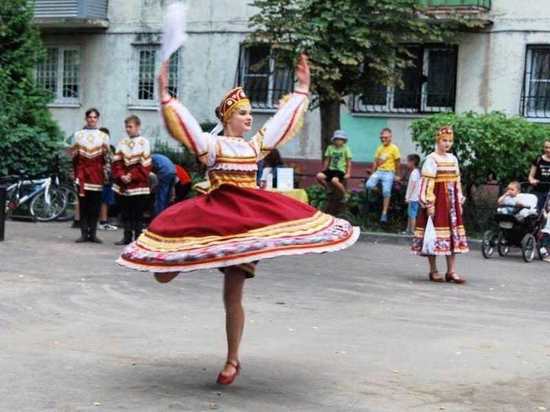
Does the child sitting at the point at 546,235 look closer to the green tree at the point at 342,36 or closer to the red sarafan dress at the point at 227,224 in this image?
the green tree at the point at 342,36

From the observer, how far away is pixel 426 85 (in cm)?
2708

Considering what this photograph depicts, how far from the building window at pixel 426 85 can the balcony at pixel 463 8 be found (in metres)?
1.26

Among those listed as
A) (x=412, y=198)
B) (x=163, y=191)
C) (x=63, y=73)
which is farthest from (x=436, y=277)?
(x=63, y=73)

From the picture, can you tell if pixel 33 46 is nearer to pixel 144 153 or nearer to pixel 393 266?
pixel 144 153

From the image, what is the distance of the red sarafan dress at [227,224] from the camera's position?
7.21 meters

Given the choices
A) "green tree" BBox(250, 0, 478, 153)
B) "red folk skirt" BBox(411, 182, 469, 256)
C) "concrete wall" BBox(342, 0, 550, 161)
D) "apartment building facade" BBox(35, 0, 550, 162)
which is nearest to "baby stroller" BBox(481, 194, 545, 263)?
"red folk skirt" BBox(411, 182, 469, 256)

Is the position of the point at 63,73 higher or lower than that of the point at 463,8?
lower

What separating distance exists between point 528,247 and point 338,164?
5026 millimetres

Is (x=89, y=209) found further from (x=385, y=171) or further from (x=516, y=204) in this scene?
(x=385, y=171)

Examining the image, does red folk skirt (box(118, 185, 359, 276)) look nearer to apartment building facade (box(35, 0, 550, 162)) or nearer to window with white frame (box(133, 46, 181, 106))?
apartment building facade (box(35, 0, 550, 162))

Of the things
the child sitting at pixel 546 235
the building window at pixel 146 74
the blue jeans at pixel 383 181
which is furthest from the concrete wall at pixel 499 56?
the child sitting at pixel 546 235

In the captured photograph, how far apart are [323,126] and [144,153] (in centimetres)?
816

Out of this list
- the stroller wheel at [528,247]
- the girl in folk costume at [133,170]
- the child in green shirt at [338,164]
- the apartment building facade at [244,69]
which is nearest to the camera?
the girl in folk costume at [133,170]

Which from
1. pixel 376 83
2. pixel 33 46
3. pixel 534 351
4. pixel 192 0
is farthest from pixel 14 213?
pixel 534 351
